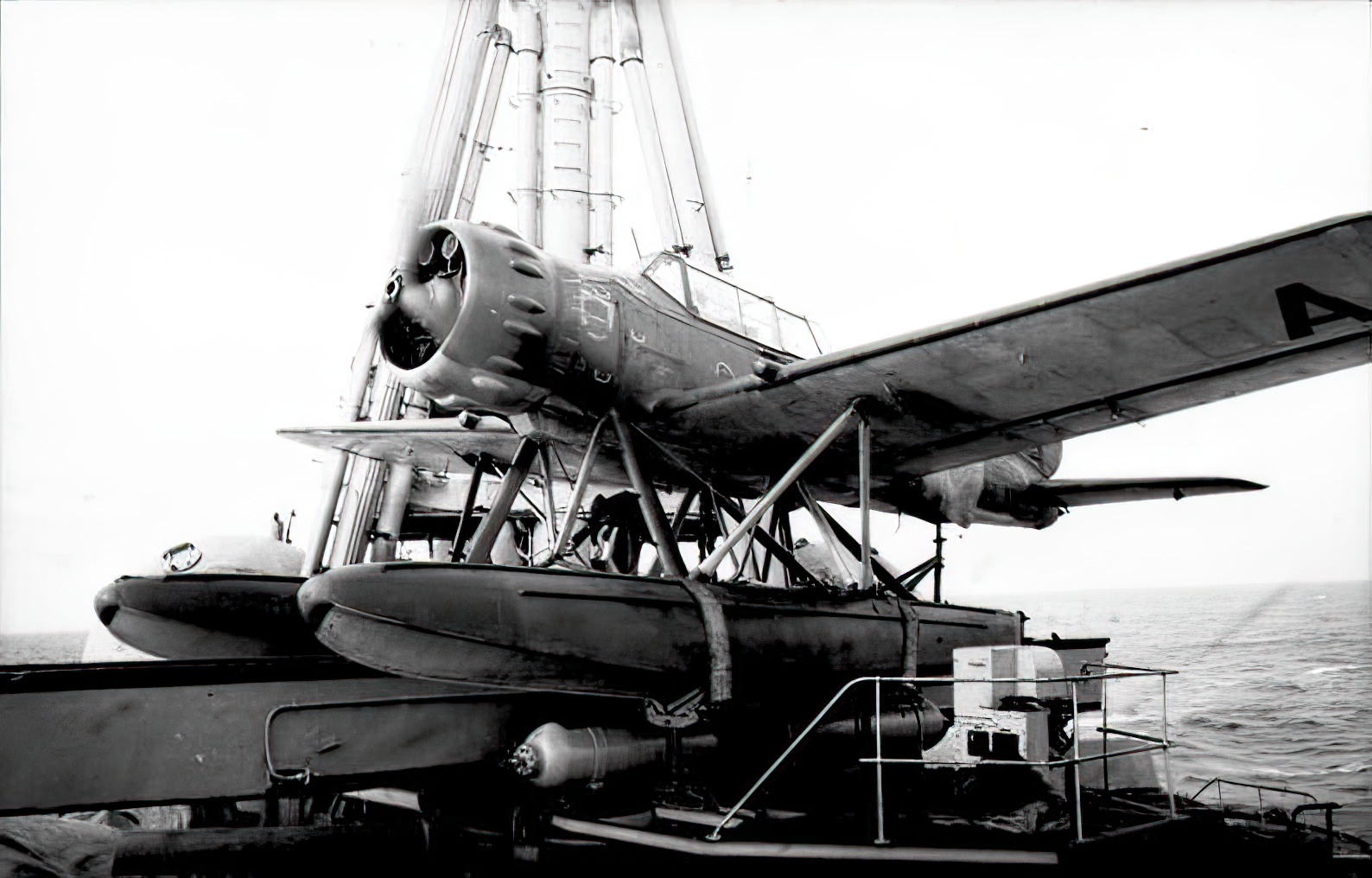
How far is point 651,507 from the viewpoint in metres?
8.69

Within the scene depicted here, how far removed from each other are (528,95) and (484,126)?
1.19m

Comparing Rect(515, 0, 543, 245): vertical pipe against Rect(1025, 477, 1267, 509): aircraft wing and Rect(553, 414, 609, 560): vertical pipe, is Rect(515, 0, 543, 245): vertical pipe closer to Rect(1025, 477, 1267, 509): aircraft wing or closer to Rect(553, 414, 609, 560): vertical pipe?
Rect(1025, 477, 1267, 509): aircraft wing

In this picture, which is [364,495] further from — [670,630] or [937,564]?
[670,630]

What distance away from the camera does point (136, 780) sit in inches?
231

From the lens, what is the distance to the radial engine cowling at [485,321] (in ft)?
25.4

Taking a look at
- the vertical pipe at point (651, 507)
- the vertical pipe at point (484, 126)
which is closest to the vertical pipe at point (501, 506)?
the vertical pipe at point (651, 507)

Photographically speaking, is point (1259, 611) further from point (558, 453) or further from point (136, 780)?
point (136, 780)

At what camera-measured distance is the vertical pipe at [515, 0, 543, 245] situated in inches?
832

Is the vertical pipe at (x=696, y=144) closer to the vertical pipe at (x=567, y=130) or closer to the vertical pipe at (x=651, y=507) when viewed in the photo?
the vertical pipe at (x=567, y=130)

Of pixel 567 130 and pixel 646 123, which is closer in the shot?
pixel 567 130

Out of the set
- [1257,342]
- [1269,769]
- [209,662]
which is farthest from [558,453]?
[1269,769]

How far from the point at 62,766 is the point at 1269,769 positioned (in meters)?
24.6

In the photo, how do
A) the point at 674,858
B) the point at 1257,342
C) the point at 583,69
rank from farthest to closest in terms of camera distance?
the point at 583,69 → the point at 1257,342 → the point at 674,858

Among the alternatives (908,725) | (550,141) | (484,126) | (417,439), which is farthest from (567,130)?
(908,725)
